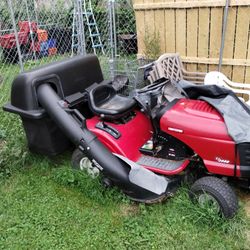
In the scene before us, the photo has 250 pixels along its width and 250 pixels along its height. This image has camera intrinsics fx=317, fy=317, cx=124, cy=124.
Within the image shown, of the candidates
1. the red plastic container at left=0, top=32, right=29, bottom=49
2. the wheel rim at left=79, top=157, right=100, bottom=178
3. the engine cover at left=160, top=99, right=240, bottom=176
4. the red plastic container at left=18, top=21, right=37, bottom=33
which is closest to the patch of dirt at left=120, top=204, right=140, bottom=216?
the wheel rim at left=79, top=157, right=100, bottom=178

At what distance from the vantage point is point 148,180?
2.34 m

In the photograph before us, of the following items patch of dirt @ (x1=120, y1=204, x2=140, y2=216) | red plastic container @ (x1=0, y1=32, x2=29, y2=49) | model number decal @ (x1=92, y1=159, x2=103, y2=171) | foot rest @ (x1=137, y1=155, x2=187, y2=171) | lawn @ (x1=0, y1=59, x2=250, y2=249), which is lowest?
patch of dirt @ (x1=120, y1=204, x2=140, y2=216)

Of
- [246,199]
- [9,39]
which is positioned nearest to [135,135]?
[246,199]

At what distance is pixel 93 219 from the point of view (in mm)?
2377

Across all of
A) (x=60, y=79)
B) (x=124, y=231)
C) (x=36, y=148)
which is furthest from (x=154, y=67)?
(x=124, y=231)

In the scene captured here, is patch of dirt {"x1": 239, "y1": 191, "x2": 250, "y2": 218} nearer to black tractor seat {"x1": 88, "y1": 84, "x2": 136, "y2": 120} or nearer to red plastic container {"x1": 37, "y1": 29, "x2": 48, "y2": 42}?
black tractor seat {"x1": 88, "y1": 84, "x2": 136, "y2": 120}

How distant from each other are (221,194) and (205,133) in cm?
43

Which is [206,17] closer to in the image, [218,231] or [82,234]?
[218,231]

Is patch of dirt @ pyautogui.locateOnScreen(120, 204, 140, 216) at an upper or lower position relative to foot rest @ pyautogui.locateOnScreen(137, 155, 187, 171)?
lower

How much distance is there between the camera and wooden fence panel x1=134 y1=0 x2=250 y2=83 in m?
3.81

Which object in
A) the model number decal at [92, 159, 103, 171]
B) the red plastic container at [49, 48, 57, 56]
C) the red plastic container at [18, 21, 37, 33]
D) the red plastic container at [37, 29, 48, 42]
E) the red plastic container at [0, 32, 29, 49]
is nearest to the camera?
the model number decal at [92, 159, 103, 171]

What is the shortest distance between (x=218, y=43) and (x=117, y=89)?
1725 mm

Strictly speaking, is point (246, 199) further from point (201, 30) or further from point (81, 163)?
point (201, 30)

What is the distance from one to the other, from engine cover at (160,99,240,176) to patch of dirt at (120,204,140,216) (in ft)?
2.12
